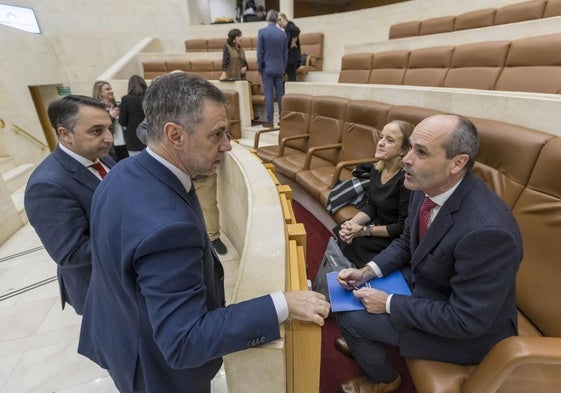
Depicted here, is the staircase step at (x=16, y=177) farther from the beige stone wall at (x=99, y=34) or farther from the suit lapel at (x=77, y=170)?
the suit lapel at (x=77, y=170)

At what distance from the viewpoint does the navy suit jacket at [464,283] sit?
0.83 metres

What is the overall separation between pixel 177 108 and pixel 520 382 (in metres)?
1.24

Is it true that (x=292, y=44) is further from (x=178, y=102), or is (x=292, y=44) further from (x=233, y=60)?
(x=178, y=102)

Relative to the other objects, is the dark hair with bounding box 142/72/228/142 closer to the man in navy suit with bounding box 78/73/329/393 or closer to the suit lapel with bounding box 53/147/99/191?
the man in navy suit with bounding box 78/73/329/393

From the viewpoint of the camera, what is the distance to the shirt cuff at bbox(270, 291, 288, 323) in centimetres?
67

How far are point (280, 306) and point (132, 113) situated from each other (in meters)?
2.72

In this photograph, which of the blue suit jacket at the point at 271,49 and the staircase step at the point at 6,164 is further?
the staircase step at the point at 6,164

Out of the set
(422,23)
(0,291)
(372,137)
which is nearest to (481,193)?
(372,137)

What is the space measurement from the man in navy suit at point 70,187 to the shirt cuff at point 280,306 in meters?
0.81

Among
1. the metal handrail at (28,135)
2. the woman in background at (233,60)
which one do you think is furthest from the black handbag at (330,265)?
the metal handrail at (28,135)

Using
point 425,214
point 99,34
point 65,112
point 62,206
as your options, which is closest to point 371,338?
point 425,214

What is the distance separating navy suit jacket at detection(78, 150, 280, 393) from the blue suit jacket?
12.7 ft

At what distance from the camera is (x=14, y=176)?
13.4ft

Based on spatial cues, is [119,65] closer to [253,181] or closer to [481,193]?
[253,181]
